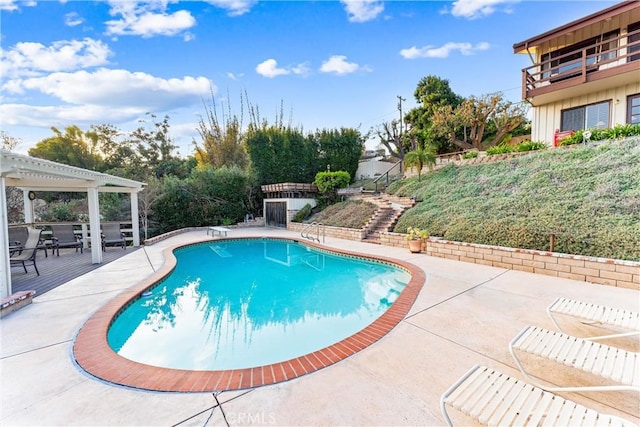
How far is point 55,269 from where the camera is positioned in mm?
7234

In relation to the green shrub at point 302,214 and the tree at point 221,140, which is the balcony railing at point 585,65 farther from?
the tree at point 221,140

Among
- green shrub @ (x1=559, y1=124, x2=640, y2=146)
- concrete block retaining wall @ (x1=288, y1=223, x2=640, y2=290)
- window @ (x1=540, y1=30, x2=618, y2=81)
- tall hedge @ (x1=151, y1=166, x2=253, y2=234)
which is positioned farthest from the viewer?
tall hedge @ (x1=151, y1=166, x2=253, y2=234)

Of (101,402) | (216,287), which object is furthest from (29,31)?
(101,402)

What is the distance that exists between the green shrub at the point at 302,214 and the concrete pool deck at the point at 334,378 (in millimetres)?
11683

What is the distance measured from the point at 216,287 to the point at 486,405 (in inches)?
245

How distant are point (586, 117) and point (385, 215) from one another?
31.7 feet

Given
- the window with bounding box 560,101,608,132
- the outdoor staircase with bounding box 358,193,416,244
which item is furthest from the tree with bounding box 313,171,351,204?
the window with bounding box 560,101,608,132

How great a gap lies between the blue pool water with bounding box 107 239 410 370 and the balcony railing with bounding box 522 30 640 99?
11.4 meters

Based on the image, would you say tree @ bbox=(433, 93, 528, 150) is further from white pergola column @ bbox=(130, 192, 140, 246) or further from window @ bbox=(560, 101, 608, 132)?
white pergola column @ bbox=(130, 192, 140, 246)

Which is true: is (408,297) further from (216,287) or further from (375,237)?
(375,237)

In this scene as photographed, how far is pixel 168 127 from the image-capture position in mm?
23266

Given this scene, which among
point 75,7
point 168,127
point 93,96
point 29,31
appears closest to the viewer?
point 75,7

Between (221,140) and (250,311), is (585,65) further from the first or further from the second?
(221,140)

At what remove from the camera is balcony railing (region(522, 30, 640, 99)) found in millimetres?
10406
